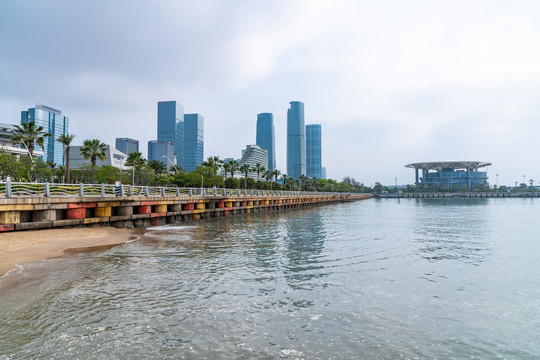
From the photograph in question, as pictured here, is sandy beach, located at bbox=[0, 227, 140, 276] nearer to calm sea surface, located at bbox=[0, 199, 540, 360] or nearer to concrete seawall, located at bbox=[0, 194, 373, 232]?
concrete seawall, located at bbox=[0, 194, 373, 232]

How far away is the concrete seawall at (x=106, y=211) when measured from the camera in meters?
18.2

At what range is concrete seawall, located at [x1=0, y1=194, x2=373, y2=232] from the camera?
59.6 ft

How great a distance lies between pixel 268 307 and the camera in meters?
8.96

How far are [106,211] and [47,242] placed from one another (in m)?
7.39

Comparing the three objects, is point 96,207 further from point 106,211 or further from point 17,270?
point 17,270

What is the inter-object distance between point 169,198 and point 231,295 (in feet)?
79.9

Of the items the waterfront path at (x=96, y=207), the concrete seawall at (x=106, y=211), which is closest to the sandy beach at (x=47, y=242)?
the concrete seawall at (x=106, y=211)

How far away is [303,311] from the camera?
8.74m

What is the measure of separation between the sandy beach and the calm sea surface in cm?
116

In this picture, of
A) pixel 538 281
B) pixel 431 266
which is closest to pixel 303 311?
pixel 431 266

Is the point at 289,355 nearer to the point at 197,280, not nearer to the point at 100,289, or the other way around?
the point at 197,280

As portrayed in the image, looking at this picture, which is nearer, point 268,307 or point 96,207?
point 268,307

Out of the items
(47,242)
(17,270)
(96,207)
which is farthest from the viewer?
(96,207)

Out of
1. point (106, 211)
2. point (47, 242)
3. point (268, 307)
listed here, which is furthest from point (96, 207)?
point (268, 307)
